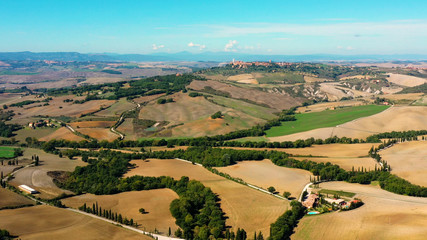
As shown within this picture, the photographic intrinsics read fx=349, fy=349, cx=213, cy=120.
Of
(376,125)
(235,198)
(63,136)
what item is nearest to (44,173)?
(63,136)

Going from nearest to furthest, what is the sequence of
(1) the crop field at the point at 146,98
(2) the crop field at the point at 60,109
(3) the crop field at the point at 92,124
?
(3) the crop field at the point at 92,124, (2) the crop field at the point at 60,109, (1) the crop field at the point at 146,98

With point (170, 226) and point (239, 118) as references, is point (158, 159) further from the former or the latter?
point (239, 118)

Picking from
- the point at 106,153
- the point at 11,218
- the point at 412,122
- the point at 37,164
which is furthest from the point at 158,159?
the point at 412,122

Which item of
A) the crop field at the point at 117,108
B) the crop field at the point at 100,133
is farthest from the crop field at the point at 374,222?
the crop field at the point at 117,108

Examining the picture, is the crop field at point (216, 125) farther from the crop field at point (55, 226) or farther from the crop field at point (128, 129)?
the crop field at point (55, 226)

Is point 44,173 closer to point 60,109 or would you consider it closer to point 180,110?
point 180,110
